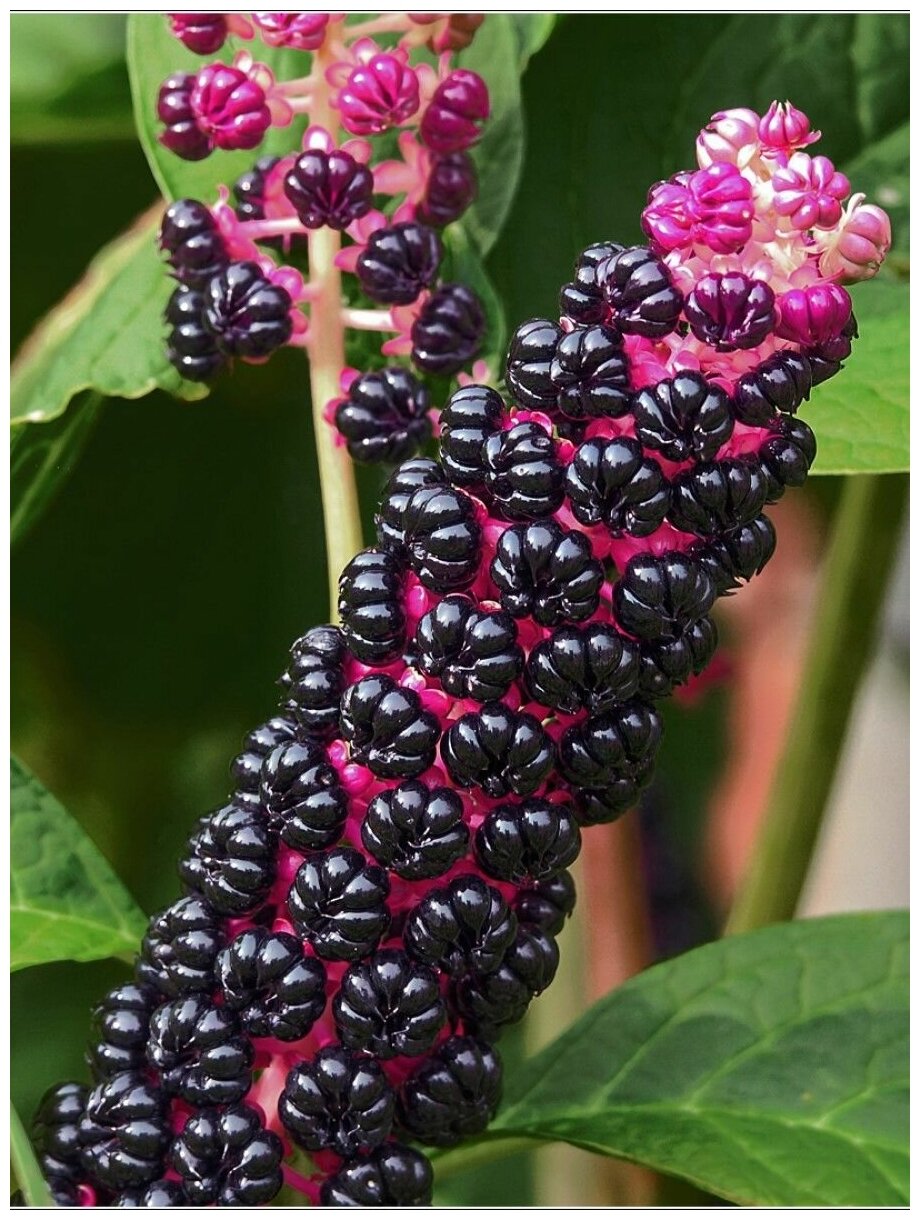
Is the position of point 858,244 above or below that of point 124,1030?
above

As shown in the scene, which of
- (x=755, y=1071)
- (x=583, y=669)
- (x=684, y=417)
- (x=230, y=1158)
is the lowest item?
(x=755, y=1071)

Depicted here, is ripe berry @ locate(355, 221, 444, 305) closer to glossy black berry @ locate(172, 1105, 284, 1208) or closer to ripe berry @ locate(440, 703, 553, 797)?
ripe berry @ locate(440, 703, 553, 797)

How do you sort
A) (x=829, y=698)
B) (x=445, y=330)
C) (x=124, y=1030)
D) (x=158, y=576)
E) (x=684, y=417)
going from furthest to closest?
(x=158, y=576)
(x=829, y=698)
(x=445, y=330)
(x=124, y=1030)
(x=684, y=417)

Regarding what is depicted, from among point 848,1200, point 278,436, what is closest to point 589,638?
point 848,1200

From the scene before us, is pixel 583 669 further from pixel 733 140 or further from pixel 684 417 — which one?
pixel 733 140

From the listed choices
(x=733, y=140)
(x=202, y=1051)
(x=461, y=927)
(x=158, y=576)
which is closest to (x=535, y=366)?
(x=733, y=140)

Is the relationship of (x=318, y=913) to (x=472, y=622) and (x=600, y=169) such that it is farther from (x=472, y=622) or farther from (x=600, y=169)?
(x=600, y=169)
